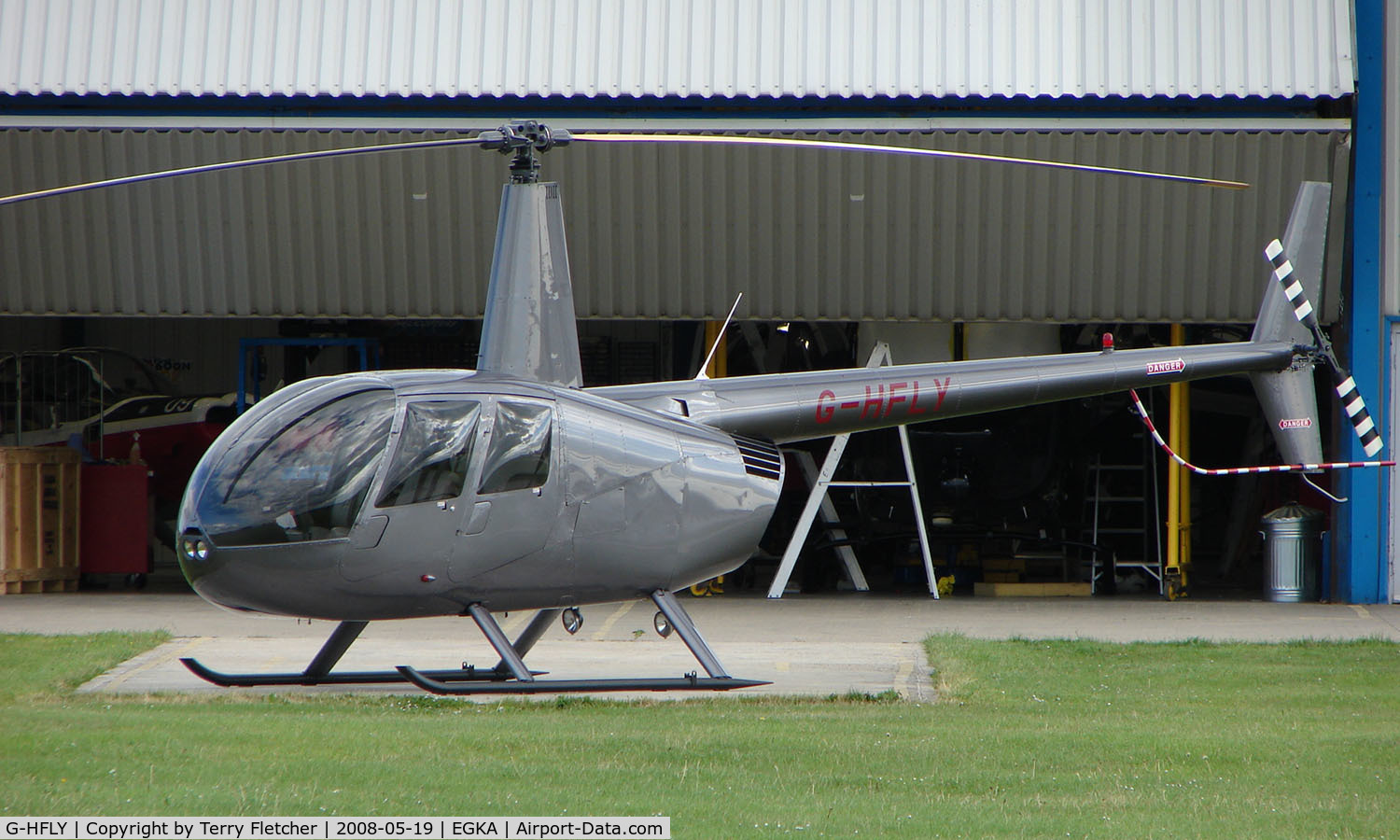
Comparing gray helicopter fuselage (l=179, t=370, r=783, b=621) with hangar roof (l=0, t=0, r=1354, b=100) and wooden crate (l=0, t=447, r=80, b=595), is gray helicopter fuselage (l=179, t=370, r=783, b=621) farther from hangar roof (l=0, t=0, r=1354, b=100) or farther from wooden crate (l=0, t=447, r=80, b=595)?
wooden crate (l=0, t=447, r=80, b=595)

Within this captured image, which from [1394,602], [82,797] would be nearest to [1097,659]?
[1394,602]

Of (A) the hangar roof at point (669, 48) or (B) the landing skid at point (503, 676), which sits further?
(A) the hangar roof at point (669, 48)

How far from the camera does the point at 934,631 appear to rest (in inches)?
491

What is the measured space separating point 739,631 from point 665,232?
440 cm

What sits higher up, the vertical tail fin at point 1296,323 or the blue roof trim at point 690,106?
the blue roof trim at point 690,106

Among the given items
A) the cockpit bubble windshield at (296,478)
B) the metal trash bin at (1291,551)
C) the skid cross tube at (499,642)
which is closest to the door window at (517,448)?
the cockpit bubble windshield at (296,478)

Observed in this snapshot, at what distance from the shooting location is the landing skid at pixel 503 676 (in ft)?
26.0

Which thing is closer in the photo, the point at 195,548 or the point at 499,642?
the point at 195,548

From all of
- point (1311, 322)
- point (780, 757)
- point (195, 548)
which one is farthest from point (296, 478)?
point (1311, 322)

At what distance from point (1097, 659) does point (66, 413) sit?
13877mm

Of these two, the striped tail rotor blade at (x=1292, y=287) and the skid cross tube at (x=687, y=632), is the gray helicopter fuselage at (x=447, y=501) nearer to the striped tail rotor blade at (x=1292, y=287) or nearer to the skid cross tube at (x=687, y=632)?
the skid cross tube at (x=687, y=632)

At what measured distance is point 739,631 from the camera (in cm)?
1267

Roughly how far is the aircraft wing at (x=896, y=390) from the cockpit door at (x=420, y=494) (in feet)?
4.21

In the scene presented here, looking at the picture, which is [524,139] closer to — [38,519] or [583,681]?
[583,681]
